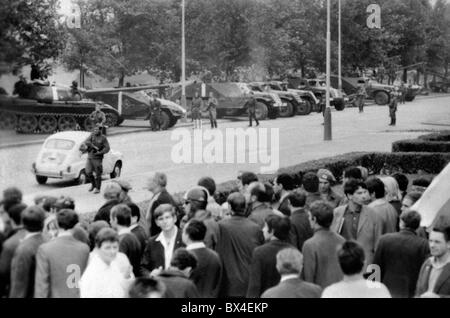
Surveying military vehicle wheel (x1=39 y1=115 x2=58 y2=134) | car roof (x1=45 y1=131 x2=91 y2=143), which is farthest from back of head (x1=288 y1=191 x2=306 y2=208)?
military vehicle wheel (x1=39 y1=115 x2=58 y2=134)

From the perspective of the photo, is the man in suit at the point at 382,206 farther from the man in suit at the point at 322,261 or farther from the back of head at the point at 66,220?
the back of head at the point at 66,220

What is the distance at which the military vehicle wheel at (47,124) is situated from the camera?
27987mm

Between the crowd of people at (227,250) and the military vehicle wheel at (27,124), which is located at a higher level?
the military vehicle wheel at (27,124)

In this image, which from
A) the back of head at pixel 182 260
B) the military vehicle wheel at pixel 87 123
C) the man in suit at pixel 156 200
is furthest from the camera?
the military vehicle wheel at pixel 87 123

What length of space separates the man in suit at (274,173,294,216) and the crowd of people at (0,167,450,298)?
0.05 m

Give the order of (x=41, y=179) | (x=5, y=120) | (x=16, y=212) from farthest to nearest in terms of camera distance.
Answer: (x=41, y=179)
(x=5, y=120)
(x=16, y=212)

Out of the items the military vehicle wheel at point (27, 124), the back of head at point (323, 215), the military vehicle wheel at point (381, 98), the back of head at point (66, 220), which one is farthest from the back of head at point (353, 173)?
the military vehicle wheel at point (381, 98)

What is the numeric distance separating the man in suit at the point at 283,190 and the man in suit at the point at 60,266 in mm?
2991

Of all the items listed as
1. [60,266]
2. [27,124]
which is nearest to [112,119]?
[27,124]

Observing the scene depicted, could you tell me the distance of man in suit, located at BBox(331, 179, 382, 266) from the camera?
8938 millimetres

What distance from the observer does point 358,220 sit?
360 inches

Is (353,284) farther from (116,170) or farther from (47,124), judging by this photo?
(47,124)

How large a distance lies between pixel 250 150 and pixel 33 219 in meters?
19.2

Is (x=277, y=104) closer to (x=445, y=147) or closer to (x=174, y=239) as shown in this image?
(x=445, y=147)
